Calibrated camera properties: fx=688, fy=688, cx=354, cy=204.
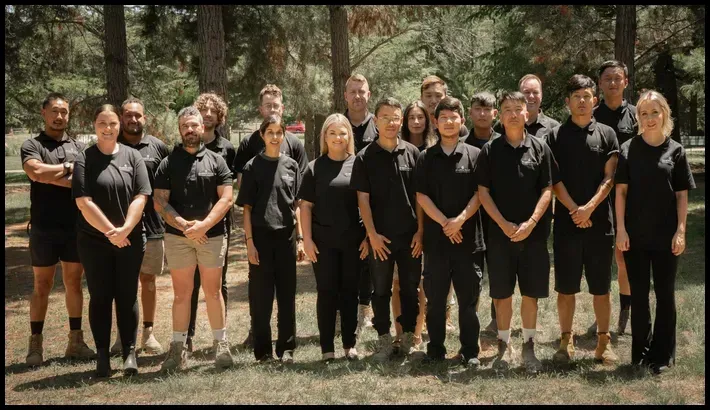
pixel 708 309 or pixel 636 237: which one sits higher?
pixel 636 237

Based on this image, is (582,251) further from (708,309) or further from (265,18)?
(265,18)

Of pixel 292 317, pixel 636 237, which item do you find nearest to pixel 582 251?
pixel 636 237

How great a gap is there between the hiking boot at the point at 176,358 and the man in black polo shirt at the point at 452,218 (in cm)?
198

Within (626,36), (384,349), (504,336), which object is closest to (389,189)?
(384,349)

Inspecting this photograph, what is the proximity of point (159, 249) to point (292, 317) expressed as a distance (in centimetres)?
137

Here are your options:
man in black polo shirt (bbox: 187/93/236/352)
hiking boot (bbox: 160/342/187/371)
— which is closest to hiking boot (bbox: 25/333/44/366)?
hiking boot (bbox: 160/342/187/371)

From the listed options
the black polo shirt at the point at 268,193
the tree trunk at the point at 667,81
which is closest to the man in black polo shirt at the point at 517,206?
the black polo shirt at the point at 268,193

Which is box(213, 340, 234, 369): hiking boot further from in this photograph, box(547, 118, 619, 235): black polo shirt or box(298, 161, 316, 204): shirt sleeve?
box(547, 118, 619, 235): black polo shirt

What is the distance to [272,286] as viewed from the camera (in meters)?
5.52

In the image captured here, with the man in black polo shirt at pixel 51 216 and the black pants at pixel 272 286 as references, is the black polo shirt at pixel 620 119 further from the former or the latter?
the man in black polo shirt at pixel 51 216

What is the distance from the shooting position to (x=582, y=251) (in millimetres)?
5352
